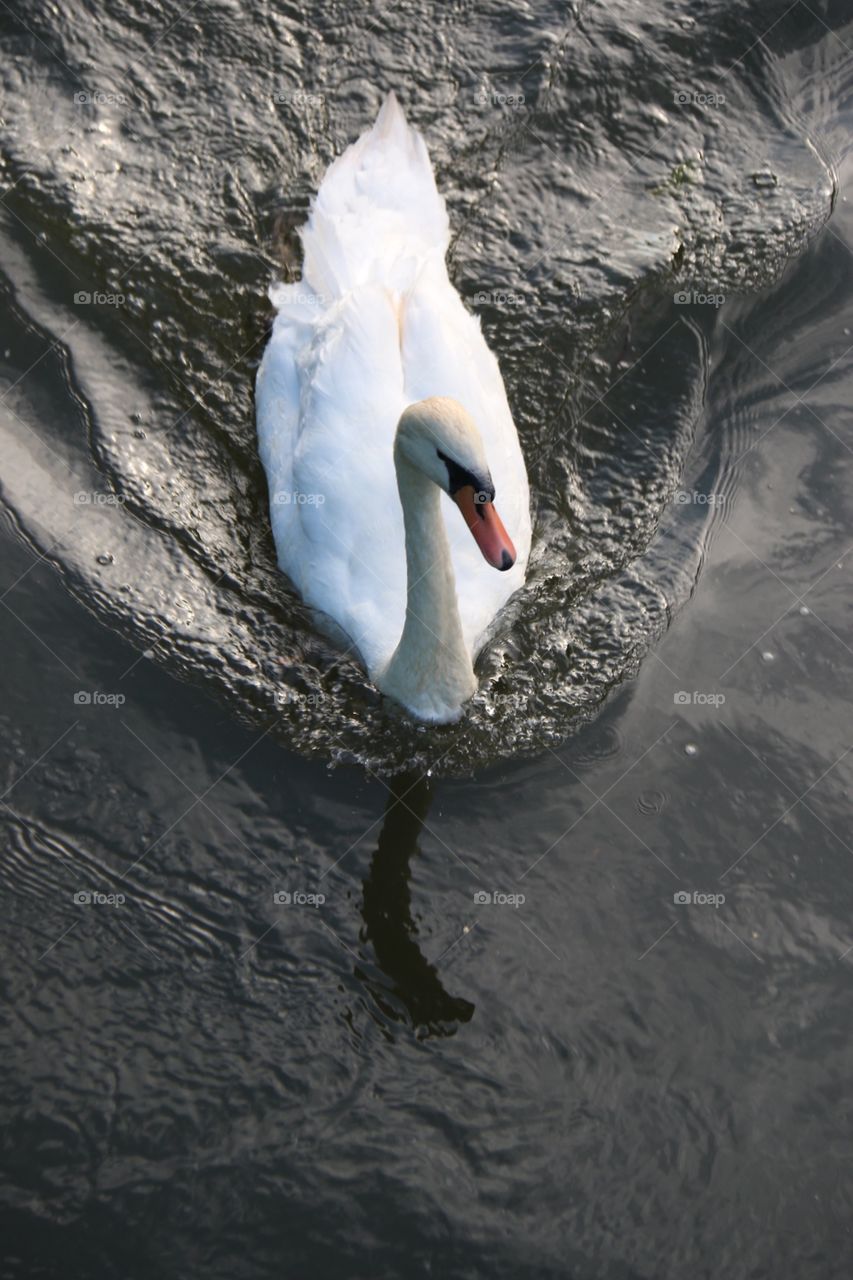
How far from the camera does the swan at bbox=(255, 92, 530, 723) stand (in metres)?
5.41

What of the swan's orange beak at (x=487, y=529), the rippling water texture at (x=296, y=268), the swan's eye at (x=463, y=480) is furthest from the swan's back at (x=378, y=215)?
the swan's orange beak at (x=487, y=529)

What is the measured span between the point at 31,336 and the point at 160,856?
290cm

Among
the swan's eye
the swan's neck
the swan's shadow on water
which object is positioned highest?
the swan's eye

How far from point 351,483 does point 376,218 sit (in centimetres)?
168

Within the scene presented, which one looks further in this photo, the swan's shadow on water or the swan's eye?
the swan's shadow on water

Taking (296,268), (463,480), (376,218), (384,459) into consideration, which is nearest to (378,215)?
(376,218)

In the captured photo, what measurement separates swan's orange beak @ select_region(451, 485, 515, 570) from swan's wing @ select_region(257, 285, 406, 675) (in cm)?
89

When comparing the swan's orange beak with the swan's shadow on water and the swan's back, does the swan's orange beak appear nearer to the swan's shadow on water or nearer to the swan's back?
the swan's shadow on water

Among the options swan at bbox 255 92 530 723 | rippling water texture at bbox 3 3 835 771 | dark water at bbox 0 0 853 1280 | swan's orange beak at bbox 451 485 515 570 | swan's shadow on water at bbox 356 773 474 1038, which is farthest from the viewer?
rippling water texture at bbox 3 3 835 771

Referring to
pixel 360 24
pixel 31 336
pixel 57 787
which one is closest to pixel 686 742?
pixel 57 787

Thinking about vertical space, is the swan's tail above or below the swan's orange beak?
above

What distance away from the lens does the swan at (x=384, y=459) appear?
541cm

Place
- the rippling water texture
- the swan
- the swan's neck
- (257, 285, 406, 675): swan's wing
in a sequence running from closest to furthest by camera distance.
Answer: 1. the swan's neck
2. the swan
3. (257, 285, 406, 675): swan's wing
4. the rippling water texture

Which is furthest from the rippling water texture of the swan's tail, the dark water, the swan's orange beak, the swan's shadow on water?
the swan's orange beak
